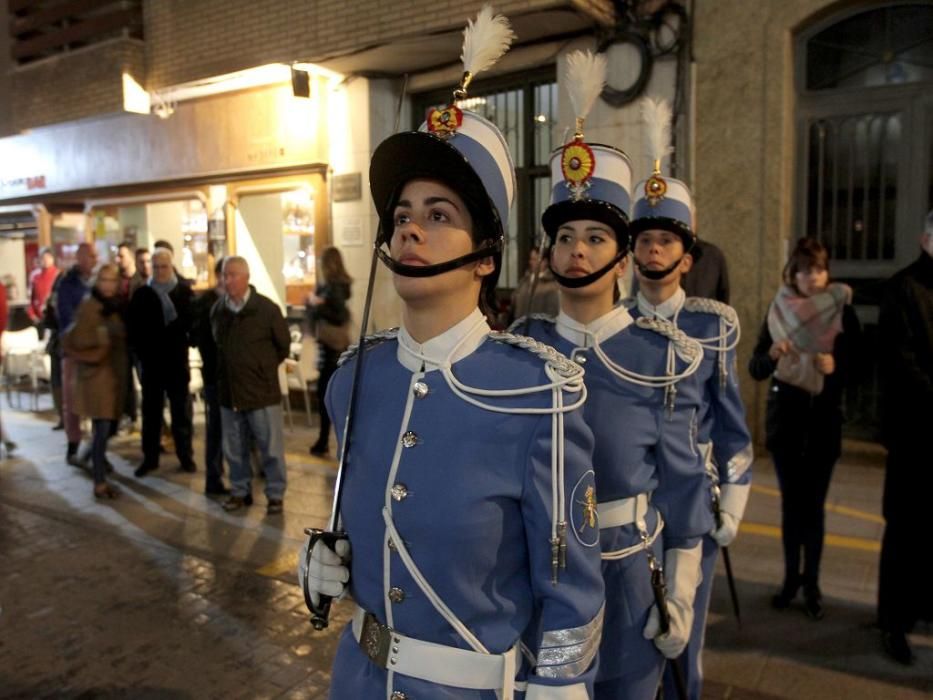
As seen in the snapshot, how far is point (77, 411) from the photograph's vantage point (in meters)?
7.52

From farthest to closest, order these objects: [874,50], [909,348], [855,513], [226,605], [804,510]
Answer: [874,50] < [855,513] < [226,605] < [804,510] < [909,348]

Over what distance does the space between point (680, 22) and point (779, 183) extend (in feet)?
6.35

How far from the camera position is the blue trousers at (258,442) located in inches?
271

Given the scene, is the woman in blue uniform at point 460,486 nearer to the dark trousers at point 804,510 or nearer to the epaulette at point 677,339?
the epaulette at point 677,339

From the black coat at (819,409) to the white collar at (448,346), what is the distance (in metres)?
3.37

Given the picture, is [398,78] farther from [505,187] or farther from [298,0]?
[505,187]

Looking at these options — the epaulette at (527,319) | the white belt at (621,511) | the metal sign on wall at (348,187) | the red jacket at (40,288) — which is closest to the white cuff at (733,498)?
the white belt at (621,511)

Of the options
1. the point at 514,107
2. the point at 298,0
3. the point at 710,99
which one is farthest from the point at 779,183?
the point at 298,0

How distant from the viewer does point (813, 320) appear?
485 centimetres

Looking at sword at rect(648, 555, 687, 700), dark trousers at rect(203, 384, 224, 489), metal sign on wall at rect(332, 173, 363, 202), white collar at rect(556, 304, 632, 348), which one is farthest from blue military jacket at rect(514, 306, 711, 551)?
metal sign on wall at rect(332, 173, 363, 202)

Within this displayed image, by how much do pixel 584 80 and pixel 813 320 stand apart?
2660 millimetres

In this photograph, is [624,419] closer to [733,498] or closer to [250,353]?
[733,498]

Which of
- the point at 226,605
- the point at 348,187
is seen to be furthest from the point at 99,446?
the point at 348,187

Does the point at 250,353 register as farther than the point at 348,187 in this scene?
No
